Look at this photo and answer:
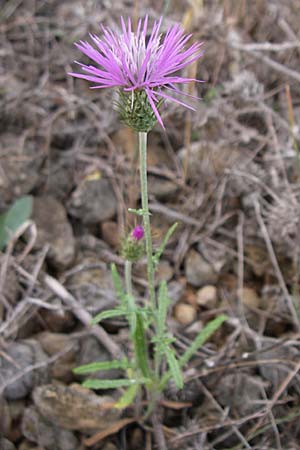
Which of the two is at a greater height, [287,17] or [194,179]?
[287,17]

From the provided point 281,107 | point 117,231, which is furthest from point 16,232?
point 281,107

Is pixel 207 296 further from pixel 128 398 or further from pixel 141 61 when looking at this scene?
pixel 141 61

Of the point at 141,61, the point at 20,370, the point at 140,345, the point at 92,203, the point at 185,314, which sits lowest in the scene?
the point at 20,370

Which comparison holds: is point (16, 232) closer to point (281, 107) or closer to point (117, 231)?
point (117, 231)

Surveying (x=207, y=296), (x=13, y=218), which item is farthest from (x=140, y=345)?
(x=13, y=218)

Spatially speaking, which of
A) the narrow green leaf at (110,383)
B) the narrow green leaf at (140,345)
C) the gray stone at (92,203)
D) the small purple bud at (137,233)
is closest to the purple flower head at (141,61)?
the small purple bud at (137,233)

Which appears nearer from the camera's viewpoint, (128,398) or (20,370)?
(128,398)

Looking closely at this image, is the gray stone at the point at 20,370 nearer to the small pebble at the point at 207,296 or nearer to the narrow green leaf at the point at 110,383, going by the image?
the narrow green leaf at the point at 110,383
